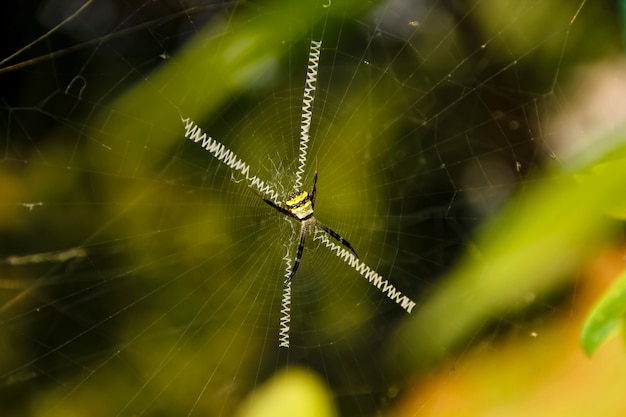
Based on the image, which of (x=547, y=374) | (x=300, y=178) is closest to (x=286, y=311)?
(x=300, y=178)

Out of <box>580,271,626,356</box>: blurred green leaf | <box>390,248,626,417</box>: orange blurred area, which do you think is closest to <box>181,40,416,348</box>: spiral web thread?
<box>390,248,626,417</box>: orange blurred area

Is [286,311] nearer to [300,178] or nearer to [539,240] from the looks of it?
[300,178]

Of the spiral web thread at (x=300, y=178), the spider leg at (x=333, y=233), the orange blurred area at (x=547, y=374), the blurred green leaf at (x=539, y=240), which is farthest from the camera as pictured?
the spider leg at (x=333, y=233)

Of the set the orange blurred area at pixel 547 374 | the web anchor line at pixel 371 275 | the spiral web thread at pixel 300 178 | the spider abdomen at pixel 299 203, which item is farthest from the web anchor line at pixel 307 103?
the orange blurred area at pixel 547 374

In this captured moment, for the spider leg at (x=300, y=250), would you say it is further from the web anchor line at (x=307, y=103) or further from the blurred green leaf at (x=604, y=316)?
the blurred green leaf at (x=604, y=316)

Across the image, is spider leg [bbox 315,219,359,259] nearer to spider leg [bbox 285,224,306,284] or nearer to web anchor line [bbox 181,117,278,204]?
spider leg [bbox 285,224,306,284]

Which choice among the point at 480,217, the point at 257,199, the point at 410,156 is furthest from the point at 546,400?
the point at 257,199

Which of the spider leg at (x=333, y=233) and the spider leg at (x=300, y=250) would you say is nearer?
the spider leg at (x=333, y=233)
